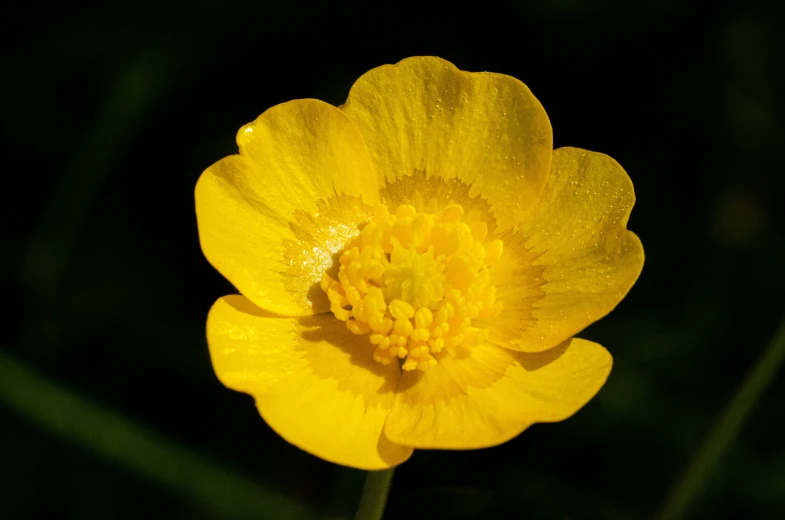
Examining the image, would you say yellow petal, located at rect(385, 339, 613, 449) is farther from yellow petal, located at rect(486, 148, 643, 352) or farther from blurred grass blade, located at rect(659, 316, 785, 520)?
blurred grass blade, located at rect(659, 316, 785, 520)

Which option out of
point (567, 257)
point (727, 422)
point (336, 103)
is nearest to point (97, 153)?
point (336, 103)

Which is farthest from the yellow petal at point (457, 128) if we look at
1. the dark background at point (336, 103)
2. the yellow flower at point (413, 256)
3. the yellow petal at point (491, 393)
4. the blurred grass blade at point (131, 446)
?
the blurred grass blade at point (131, 446)

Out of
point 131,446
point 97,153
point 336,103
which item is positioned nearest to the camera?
point 131,446

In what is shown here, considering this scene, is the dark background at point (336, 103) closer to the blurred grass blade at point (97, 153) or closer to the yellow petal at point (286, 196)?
the blurred grass blade at point (97, 153)

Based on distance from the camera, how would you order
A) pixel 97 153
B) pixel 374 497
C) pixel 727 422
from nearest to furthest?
pixel 374 497, pixel 727 422, pixel 97 153

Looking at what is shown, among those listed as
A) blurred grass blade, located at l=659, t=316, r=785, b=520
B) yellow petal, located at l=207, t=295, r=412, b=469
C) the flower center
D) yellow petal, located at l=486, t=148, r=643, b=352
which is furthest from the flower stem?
blurred grass blade, located at l=659, t=316, r=785, b=520

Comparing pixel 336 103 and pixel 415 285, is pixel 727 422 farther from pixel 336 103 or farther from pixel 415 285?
pixel 336 103
